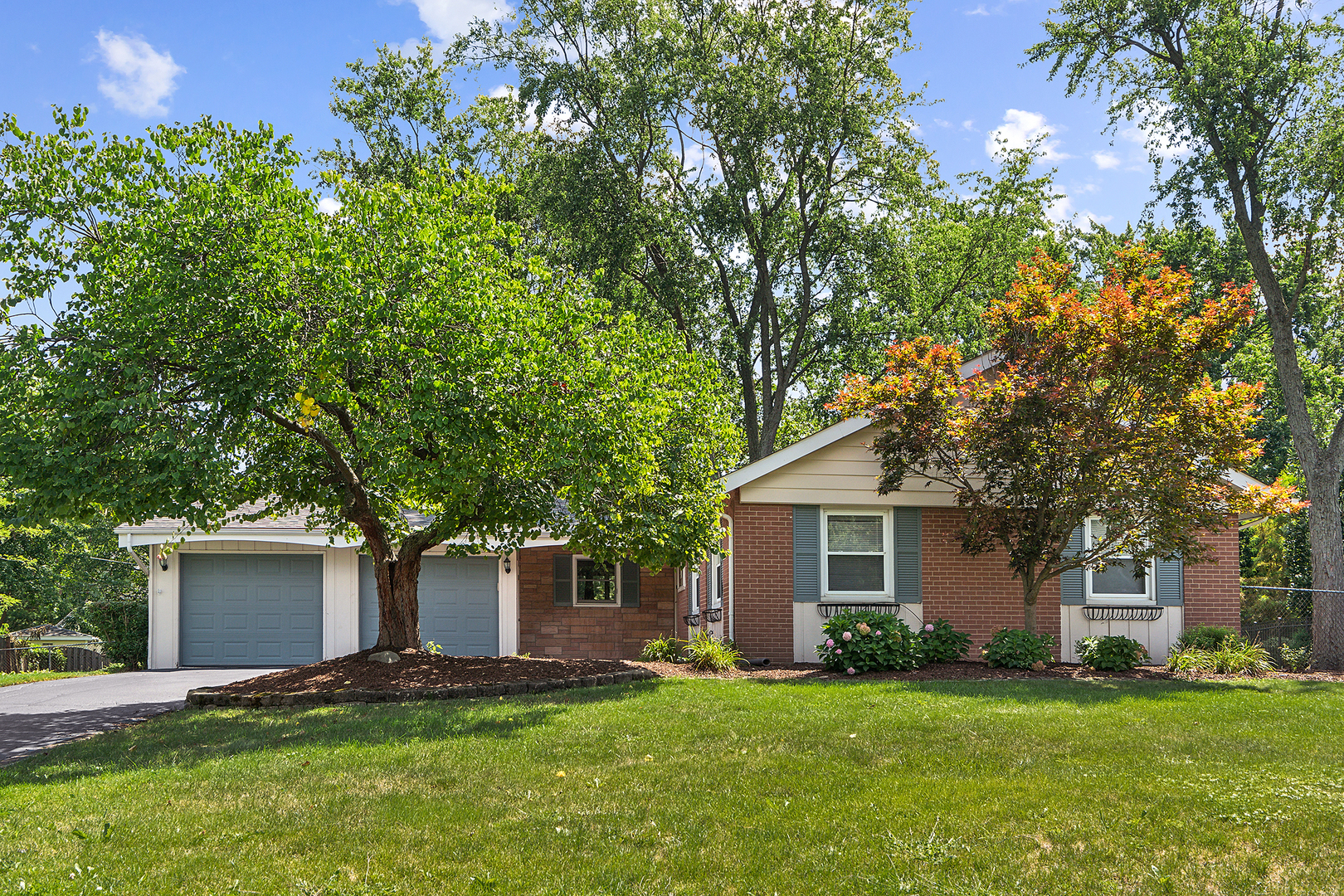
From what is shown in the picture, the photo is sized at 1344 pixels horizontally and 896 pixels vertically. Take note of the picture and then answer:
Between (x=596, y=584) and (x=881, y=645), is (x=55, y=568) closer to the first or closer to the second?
(x=596, y=584)

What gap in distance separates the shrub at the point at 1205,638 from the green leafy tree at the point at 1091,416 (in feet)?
6.51

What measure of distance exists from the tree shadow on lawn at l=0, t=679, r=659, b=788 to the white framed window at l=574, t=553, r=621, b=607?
27.2 ft

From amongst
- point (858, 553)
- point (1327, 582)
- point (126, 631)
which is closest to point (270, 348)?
point (858, 553)

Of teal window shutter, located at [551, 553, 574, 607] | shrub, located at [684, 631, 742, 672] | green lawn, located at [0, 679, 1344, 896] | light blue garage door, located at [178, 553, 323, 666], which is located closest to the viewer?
green lawn, located at [0, 679, 1344, 896]

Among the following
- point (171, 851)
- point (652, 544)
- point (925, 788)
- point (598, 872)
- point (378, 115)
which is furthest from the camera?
point (378, 115)

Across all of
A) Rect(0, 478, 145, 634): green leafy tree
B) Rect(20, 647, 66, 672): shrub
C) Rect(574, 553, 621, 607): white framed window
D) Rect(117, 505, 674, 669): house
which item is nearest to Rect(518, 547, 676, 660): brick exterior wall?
Rect(117, 505, 674, 669): house

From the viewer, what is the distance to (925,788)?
20.9 ft

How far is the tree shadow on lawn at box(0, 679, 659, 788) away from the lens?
308 inches

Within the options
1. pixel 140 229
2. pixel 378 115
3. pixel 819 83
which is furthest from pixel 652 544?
pixel 378 115

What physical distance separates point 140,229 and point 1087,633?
13695 millimetres

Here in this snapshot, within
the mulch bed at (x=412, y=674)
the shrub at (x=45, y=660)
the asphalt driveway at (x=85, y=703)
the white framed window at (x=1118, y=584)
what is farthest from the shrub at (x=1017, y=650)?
the shrub at (x=45, y=660)

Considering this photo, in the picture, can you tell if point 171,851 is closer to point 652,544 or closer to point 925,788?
point 925,788

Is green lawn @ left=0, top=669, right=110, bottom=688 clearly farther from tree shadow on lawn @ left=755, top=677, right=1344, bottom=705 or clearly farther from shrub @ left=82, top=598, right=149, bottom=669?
tree shadow on lawn @ left=755, top=677, right=1344, bottom=705

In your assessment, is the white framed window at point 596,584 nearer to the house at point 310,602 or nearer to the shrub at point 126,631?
the house at point 310,602
